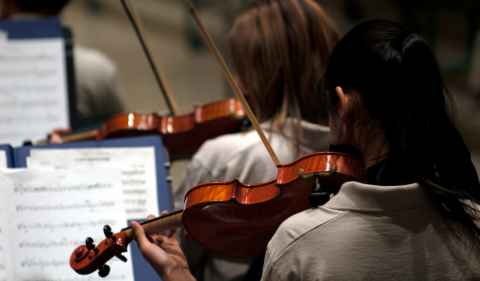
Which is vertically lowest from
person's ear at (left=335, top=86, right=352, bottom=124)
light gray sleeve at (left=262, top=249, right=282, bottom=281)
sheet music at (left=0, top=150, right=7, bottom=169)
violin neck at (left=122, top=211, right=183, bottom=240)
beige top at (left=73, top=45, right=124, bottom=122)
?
light gray sleeve at (left=262, top=249, right=282, bottom=281)

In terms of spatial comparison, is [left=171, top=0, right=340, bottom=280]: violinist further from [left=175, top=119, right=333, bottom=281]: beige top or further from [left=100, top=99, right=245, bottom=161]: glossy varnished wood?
[left=100, top=99, right=245, bottom=161]: glossy varnished wood

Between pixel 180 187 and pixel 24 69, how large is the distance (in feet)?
2.59

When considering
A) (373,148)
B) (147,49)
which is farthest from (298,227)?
(147,49)

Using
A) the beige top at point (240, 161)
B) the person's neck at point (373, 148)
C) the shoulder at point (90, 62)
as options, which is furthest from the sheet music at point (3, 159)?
the shoulder at point (90, 62)

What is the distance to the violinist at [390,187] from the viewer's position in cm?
75

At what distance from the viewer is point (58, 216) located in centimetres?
112

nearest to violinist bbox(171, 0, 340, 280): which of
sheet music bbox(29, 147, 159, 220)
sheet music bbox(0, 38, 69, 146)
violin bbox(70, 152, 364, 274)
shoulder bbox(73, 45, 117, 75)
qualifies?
sheet music bbox(29, 147, 159, 220)

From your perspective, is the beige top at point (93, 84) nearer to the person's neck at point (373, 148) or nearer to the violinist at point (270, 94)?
the violinist at point (270, 94)

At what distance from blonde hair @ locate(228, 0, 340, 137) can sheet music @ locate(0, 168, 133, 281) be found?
491mm

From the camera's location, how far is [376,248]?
75 cm

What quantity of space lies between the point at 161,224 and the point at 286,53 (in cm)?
63

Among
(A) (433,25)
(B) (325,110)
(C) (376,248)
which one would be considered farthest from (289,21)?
(A) (433,25)

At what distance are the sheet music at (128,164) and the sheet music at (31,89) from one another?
566 mm

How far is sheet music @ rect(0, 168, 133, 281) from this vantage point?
1074 mm
